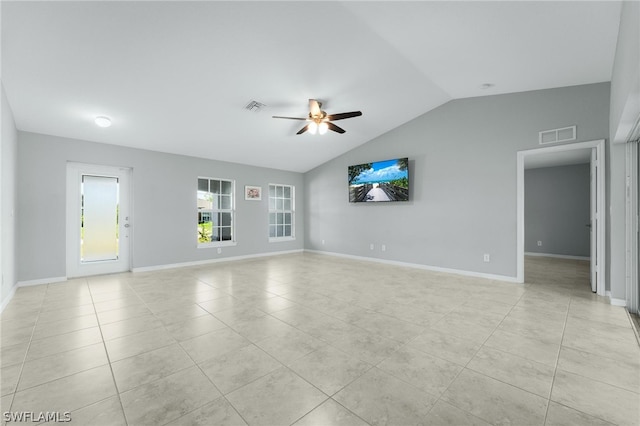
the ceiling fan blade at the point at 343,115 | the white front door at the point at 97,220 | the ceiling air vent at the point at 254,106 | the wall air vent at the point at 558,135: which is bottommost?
the white front door at the point at 97,220

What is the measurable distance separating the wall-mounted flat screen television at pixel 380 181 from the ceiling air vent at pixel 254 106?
2936mm

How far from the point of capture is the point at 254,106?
4434 millimetres

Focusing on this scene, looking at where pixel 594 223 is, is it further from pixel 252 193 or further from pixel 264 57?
pixel 252 193

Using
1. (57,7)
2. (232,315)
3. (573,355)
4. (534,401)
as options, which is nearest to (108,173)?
(57,7)

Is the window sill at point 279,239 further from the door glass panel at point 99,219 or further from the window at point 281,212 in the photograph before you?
the door glass panel at point 99,219

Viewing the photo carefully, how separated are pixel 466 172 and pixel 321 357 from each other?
4.43 meters

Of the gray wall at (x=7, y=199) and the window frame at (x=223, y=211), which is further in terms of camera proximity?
the window frame at (x=223, y=211)

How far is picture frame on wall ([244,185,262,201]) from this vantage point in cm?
707

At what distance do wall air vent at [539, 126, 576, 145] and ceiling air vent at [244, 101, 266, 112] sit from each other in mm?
4562

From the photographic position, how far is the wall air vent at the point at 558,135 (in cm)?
406

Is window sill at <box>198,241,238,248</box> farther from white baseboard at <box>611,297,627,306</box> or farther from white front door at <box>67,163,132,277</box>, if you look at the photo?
white baseboard at <box>611,297,627,306</box>

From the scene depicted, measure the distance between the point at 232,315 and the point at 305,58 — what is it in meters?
3.31

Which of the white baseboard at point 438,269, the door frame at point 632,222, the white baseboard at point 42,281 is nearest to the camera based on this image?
the door frame at point 632,222

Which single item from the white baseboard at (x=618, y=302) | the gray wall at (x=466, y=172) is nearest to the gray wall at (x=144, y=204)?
the gray wall at (x=466, y=172)
